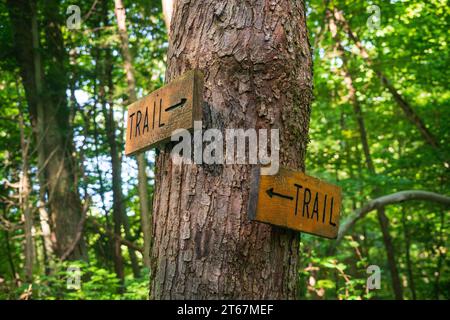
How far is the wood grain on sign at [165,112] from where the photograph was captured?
1.99 m

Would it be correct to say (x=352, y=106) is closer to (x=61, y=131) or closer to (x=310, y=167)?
(x=310, y=167)

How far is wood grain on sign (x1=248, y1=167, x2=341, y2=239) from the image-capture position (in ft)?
6.33

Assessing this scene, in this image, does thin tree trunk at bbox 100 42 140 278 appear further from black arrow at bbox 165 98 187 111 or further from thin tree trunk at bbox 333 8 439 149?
black arrow at bbox 165 98 187 111

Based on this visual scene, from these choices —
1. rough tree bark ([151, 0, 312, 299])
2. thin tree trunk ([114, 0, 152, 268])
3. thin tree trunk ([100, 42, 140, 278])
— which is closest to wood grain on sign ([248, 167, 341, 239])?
rough tree bark ([151, 0, 312, 299])

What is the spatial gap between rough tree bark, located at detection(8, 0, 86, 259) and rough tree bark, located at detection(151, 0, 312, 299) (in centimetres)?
750

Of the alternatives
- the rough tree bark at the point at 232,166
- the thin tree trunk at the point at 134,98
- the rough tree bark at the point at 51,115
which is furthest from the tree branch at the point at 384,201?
the rough tree bark at the point at 51,115

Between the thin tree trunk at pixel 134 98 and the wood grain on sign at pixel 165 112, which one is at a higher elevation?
the thin tree trunk at pixel 134 98

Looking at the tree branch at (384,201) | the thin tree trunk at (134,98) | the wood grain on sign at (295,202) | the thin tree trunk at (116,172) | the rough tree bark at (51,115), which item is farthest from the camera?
the thin tree trunk at (116,172)

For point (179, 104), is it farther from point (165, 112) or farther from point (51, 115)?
point (51, 115)

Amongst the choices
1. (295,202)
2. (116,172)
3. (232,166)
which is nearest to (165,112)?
(232,166)

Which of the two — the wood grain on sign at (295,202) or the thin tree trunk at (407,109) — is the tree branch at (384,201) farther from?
the wood grain on sign at (295,202)

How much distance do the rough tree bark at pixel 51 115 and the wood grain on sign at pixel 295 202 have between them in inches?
300

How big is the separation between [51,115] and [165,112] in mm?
8452
